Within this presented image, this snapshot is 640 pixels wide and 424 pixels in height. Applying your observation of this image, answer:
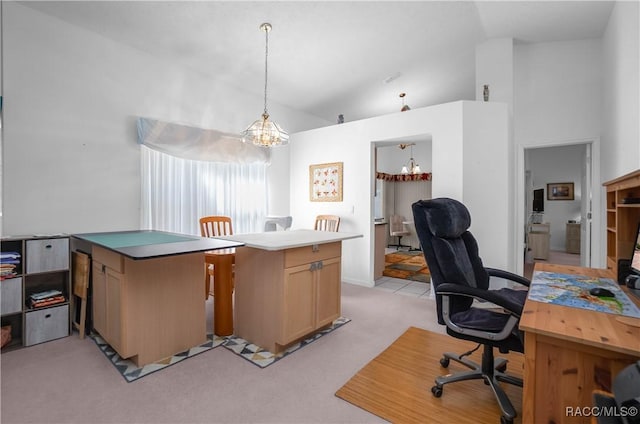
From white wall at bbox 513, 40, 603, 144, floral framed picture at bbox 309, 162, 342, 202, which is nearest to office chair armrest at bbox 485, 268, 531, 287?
floral framed picture at bbox 309, 162, 342, 202

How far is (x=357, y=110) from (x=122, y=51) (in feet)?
12.7

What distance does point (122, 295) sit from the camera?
2.07 m

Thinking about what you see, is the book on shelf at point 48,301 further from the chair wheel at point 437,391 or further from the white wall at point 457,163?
the white wall at point 457,163

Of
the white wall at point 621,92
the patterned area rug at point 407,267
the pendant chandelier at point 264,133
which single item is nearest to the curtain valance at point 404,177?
the patterned area rug at point 407,267

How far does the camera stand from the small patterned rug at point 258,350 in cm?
225

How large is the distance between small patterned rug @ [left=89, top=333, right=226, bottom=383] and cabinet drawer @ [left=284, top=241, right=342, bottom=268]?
995 millimetres

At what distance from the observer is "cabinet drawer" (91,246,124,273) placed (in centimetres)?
210

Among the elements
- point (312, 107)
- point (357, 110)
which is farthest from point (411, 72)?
point (312, 107)

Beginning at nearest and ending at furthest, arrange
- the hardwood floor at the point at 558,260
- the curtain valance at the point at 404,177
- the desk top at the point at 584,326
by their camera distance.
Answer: the desk top at the point at 584,326 < the hardwood floor at the point at 558,260 < the curtain valance at the point at 404,177

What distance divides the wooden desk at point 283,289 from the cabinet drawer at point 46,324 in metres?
1.52

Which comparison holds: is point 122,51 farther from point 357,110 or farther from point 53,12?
point 357,110

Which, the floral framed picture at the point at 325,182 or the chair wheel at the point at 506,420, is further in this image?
the floral framed picture at the point at 325,182

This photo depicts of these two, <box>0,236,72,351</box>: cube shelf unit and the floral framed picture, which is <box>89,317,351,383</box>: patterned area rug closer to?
<box>0,236,72,351</box>: cube shelf unit

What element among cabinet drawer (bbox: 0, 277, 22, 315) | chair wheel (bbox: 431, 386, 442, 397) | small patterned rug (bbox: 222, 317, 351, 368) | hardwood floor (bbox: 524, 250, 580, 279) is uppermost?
cabinet drawer (bbox: 0, 277, 22, 315)
